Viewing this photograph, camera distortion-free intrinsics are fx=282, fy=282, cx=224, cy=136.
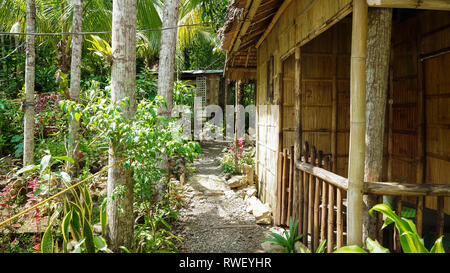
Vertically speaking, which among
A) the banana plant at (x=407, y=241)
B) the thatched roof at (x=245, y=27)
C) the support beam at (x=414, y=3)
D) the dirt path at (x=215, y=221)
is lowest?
the dirt path at (x=215, y=221)

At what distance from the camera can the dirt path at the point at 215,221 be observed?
13.1 feet

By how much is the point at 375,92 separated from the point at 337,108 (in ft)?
9.50

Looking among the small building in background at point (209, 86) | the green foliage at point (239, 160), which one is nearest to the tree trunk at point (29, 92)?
the green foliage at point (239, 160)

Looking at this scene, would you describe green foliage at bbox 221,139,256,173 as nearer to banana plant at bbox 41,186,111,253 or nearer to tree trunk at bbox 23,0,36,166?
tree trunk at bbox 23,0,36,166

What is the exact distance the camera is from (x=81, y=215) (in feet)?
8.42

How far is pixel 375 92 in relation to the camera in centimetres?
215

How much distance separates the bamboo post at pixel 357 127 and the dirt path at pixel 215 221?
6.32ft

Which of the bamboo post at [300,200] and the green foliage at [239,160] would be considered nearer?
the bamboo post at [300,200]

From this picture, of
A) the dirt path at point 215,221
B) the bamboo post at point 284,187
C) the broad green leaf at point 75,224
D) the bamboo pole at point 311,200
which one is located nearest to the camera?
the broad green leaf at point 75,224

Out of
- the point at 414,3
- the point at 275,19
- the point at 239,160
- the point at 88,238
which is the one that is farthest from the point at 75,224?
the point at 239,160

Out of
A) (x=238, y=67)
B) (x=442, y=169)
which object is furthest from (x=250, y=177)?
(x=442, y=169)

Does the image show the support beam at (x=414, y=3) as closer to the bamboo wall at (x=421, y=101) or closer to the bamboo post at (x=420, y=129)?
the bamboo wall at (x=421, y=101)

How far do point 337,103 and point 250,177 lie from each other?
116 inches
